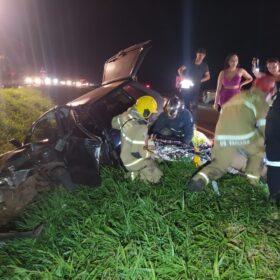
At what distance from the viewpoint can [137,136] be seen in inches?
171

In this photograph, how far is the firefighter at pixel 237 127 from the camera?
147 inches

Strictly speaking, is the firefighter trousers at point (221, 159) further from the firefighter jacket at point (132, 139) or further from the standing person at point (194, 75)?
the standing person at point (194, 75)

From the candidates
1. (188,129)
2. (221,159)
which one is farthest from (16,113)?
(221,159)

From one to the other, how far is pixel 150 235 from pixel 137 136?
53.6 inches

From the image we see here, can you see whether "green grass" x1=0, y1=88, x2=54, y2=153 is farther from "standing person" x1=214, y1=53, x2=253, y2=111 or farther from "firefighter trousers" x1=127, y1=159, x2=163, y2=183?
"standing person" x1=214, y1=53, x2=253, y2=111

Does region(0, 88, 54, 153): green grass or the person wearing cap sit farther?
region(0, 88, 54, 153): green grass

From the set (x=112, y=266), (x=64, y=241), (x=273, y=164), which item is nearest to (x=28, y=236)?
(x=64, y=241)

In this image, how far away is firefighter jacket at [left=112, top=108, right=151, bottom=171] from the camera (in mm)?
4352

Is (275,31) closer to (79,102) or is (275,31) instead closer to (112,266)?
(79,102)

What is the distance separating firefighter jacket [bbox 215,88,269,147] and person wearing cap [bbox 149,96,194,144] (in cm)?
169

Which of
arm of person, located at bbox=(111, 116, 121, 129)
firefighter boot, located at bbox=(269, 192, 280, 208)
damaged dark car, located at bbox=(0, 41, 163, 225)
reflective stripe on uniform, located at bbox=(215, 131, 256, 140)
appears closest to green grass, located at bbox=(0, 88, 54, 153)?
damaged dark car, located at bbox=(0, 41, 163, 225)

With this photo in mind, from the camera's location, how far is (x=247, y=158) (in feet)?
13.8

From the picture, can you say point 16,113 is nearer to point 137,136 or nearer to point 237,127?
point 137,136

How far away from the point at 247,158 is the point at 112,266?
2029 mm
